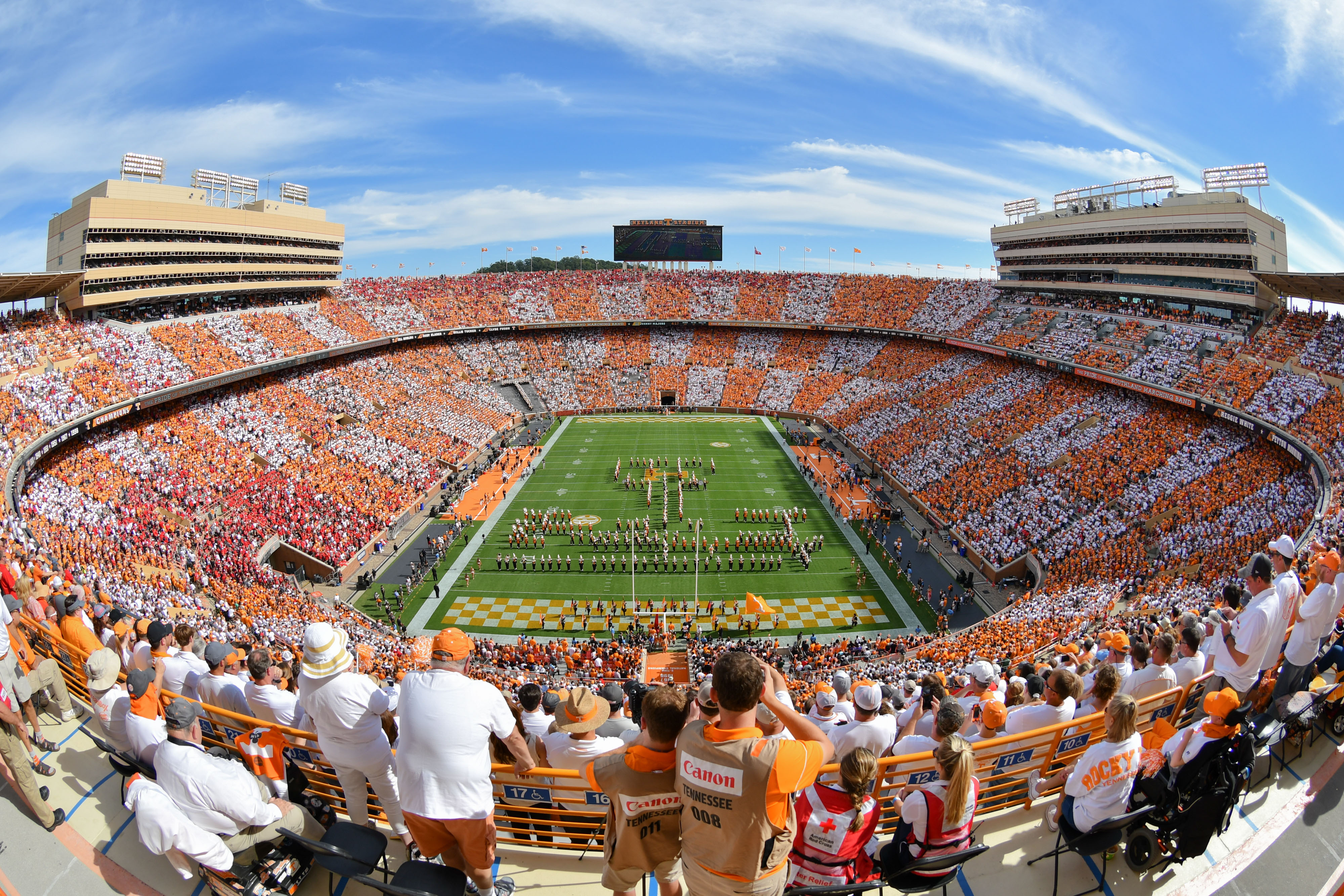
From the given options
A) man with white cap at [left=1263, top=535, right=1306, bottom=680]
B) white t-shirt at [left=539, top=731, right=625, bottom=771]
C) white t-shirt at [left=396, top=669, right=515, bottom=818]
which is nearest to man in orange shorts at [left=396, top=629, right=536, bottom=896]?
white t-shirt at [left=396, top=669, right=515, bottom=818]

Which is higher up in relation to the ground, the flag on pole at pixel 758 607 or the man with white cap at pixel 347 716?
the man with white cap at pixel 347 716

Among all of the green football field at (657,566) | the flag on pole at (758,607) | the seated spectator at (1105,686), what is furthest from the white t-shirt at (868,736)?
the green football field at (657,566)

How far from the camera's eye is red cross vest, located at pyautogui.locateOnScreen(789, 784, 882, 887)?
3.75 meters

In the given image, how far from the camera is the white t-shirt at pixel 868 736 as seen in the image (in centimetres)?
533

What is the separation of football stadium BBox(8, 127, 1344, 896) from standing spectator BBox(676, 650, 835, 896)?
24 mm

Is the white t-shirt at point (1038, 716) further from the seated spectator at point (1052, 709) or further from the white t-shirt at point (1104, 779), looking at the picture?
the white t-shirt at point (1104, 779)

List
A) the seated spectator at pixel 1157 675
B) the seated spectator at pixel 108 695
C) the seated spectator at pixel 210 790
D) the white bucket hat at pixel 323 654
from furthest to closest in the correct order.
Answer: the seated spectator at pixel 1157 675 < the seated spectator at pixel 108 695 < the white bucket hat at pixel 323 654 < the seated spectator at pixel 210 790

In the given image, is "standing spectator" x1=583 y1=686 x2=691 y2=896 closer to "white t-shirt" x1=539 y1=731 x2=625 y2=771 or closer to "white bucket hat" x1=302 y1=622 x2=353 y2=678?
"white t-shirt" x1=539 y1=731 x2=625 y2=771

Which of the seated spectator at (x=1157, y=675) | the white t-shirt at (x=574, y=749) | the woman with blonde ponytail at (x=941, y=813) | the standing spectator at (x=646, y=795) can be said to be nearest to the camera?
the standing spectator at (x=646, y=795)

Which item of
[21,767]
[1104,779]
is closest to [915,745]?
[1104,779]

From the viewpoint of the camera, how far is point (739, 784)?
3.10 m

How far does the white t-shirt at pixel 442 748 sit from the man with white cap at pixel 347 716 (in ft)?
2.31

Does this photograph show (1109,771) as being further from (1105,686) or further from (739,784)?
(739,784)

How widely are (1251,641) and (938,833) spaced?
385 cm
